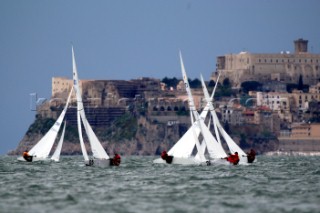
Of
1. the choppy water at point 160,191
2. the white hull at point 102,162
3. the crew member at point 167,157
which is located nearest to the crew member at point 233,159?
the crew member at point 167,157

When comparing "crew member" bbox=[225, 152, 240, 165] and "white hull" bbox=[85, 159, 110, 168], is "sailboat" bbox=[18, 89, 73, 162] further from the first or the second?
"crew member" bbox=[225, 152, 240, 165]

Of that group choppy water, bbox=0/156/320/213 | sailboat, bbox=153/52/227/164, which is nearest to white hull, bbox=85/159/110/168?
choppy water, bbox=0/156/320/213

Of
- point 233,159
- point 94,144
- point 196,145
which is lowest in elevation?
point 233,159

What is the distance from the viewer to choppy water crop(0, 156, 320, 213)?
6069cm

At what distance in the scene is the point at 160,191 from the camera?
6844cm

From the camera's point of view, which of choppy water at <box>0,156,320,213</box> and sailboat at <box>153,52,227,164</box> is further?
sailboat at <box>153,52,227,164</box>

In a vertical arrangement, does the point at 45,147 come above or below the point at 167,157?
above

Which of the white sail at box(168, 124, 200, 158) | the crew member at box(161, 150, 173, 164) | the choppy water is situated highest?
the white sail at box(168, 124, 200, 158)

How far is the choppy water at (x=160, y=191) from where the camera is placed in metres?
60.7

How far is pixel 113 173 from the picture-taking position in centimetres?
8556

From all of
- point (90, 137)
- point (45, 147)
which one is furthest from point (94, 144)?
point (45, 147)

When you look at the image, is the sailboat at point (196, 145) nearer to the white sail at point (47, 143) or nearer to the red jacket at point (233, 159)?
the red jacket at point (233, 159)

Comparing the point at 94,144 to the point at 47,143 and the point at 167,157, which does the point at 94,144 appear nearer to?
the point at 167,157

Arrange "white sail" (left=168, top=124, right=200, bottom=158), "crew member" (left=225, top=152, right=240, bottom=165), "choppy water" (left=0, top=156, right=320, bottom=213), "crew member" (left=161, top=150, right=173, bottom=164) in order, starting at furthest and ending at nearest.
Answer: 1. "white sail" (left=168, top=124, right=200, bottom=158)
2. "crew member" (left=161, top=150, right=173, bottom=164)
3. "crew member" (left=225, top=152, right=240, bottom=165)
4. "choppy water" (left=0, top=156, right=320, bottom=213)
